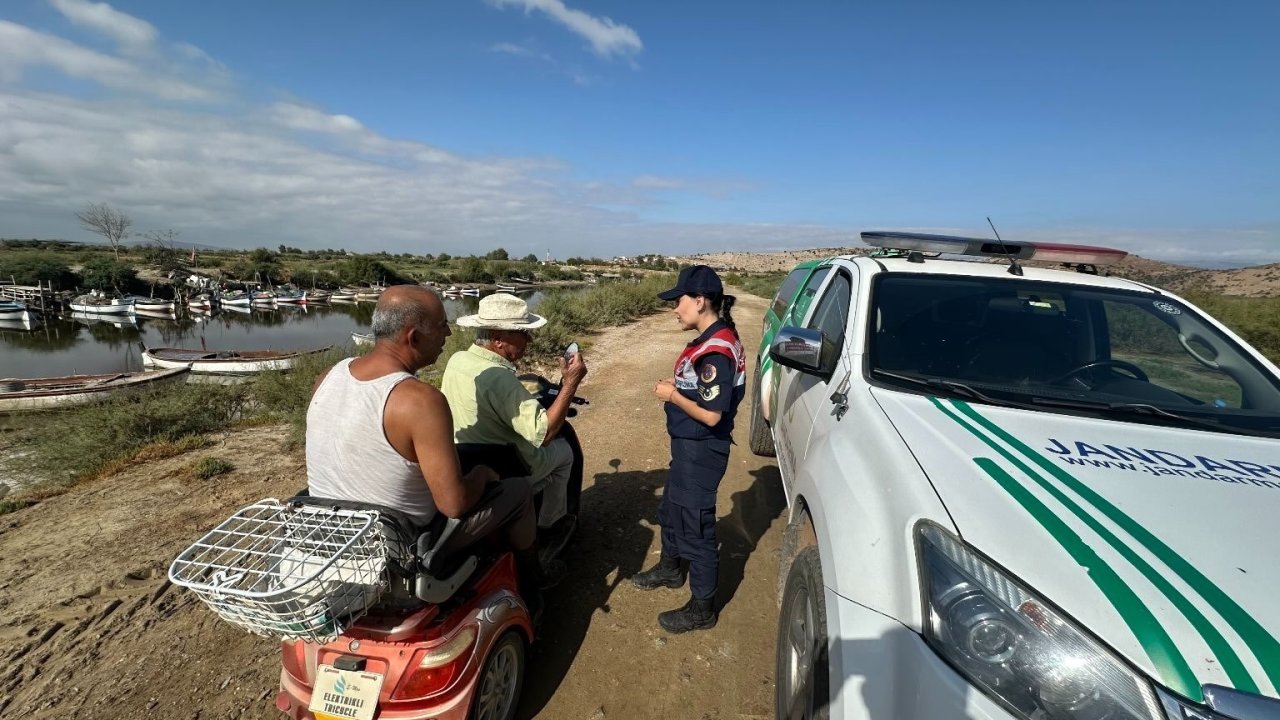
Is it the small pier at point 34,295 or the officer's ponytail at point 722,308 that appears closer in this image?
the officer's ponytail at point 722,308

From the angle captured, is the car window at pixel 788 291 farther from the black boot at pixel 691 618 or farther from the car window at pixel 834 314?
the black boot at pixel 691 618

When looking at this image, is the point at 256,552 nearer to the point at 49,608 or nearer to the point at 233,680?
the point at 233,680

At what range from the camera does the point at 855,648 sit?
1490 mm

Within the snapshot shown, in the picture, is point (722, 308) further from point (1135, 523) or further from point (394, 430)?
point (1135, 523)

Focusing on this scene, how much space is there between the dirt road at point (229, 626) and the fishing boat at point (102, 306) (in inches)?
1654

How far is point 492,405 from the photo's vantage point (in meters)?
2.73

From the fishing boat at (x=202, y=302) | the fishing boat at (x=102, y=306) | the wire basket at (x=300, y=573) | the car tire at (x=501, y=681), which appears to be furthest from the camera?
the fishing boat at (x=202, y=302)

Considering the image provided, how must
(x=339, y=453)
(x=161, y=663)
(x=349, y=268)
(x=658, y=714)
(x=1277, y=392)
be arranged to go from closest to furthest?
(x=339, y=453) < (x=1277, y=392) < (x=658, y=714) < (x=161, y=663) < (x=349, y=268)

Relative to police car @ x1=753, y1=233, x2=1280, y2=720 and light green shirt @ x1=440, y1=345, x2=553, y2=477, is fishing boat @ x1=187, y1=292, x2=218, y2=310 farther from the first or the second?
police car @ x1=753, y1=233, x2=1280, y2=720

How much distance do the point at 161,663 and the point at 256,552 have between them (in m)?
1.95

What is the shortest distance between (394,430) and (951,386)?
2.14 m

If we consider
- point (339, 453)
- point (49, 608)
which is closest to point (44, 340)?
point (49, 608)

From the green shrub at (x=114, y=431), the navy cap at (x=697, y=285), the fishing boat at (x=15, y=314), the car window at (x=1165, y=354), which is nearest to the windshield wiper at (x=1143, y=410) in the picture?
the car window at (x=1165, y=354)

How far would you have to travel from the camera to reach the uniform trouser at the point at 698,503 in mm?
2906
